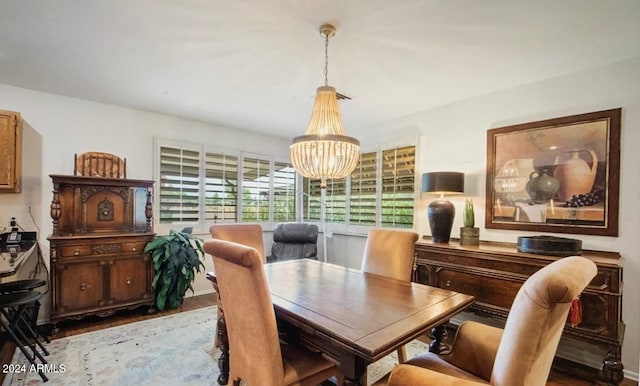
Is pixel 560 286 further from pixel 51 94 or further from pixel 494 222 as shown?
pixel 51 94

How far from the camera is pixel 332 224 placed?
4.73 metres

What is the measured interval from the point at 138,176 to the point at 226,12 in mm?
2726

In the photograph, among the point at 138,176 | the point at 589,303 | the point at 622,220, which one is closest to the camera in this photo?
the point at 589,303

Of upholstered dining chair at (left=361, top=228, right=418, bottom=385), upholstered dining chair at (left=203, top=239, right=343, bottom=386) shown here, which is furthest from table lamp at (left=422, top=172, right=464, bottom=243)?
upholstered dining chair at (left=203, top=239, right=343, bottom=386)

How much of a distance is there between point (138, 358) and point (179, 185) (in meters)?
2.20

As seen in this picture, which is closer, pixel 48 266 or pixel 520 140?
pixel 520 140

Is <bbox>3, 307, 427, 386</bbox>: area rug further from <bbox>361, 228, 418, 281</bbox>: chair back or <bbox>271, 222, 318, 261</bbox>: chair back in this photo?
<bbox>271, 222, 318, 261</bbox>: chair back

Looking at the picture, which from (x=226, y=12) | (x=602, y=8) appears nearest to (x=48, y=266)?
(x=226, y=12)

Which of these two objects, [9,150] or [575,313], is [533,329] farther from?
[9,150]

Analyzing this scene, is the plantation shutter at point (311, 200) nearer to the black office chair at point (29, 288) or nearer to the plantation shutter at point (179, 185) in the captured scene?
the plantation shutter at point (179, 185)

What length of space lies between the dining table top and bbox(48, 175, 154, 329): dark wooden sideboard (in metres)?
2.00

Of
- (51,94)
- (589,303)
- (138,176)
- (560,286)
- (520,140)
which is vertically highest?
(51,94)

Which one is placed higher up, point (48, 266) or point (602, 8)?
point (602, 8)

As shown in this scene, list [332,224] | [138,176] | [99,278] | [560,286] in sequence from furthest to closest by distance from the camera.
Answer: [332,224]
[138,176]
[99,278]
[560,286]
